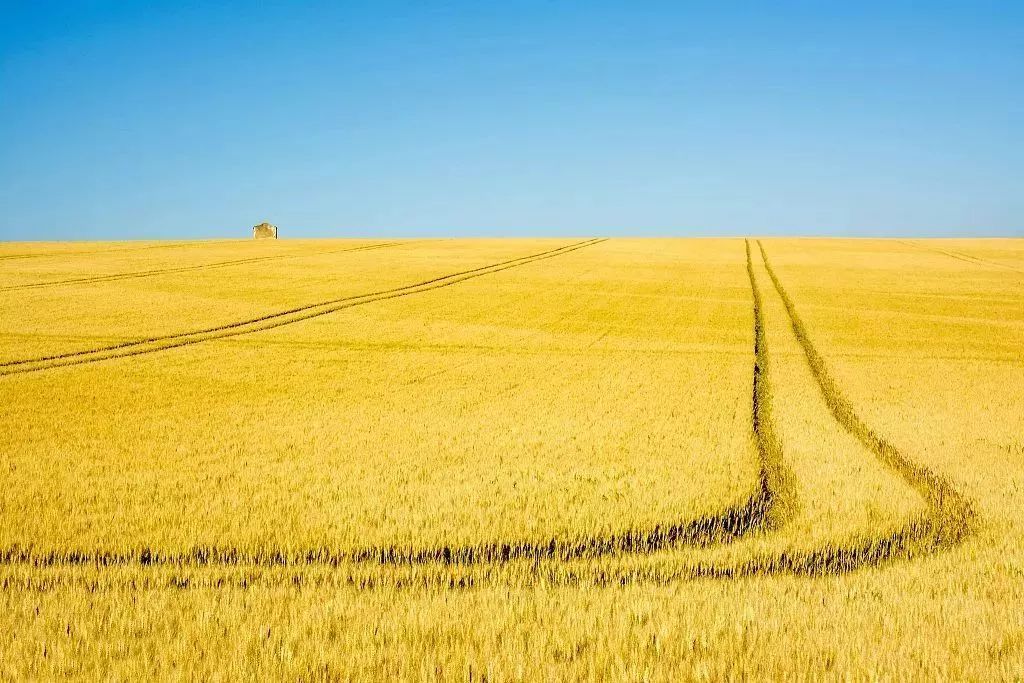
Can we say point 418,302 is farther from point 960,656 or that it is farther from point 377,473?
point 960,656

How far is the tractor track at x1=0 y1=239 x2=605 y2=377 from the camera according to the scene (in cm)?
1453

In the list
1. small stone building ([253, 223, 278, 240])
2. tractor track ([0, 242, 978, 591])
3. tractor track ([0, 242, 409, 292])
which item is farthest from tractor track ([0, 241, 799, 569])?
small stone building ([253, 223, 278, 240])

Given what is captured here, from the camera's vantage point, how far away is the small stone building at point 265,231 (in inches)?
2778

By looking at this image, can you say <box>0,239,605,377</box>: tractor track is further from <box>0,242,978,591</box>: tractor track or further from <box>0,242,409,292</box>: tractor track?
<box>0,242,409,292</box>: tractor track

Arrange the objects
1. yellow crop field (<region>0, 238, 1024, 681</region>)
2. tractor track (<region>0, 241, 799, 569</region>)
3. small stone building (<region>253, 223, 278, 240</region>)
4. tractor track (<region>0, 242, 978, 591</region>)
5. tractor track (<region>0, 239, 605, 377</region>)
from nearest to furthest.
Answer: yellow crop field (<region>0, 238, 1024, 681</region>) → tractor track (<region>0, 242, 978, 591</region>) → tractor track (<region>0, 241, 799, 569</region>) → tractor track (<region>0, 239, 605, 377</region>) → small stone building (<region>253, 223, 278, 240</region>)

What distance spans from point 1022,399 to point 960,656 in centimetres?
931

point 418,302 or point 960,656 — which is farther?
point 418,302

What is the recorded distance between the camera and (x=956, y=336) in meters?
18.6

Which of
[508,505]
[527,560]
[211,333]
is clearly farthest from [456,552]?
[211,333]

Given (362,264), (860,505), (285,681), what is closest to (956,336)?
(860,505)

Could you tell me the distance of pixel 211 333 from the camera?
18.0 metres

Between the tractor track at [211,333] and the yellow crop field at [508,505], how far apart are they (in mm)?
130

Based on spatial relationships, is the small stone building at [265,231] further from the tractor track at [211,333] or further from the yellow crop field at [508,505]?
the yellow crop field at [508,505]

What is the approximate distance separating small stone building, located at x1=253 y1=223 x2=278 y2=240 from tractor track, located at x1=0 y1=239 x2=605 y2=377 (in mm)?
44314
